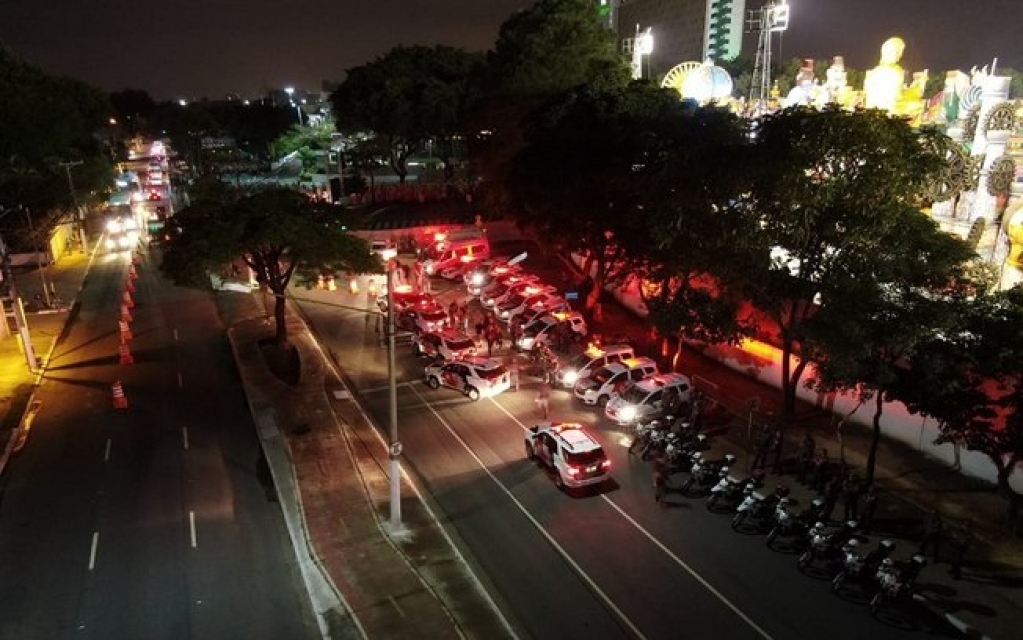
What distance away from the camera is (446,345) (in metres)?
27.4

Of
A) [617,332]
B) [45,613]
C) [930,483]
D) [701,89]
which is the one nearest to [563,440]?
[930,483]

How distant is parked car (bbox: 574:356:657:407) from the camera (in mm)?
23594

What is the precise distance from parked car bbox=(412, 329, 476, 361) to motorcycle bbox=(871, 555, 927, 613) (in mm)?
15982

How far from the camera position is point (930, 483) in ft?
61.4

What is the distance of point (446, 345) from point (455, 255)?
17.5 metres

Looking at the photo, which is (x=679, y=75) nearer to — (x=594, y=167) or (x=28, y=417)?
(x=594, y=167)

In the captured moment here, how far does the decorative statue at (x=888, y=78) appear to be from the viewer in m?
Result: 36.0

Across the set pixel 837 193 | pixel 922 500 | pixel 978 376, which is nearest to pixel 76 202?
pixel 837 193

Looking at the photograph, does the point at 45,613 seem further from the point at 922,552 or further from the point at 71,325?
the point at 71,325

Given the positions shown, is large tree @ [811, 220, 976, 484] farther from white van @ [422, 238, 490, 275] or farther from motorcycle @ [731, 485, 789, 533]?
white van @ [422, 238, 490, 275]

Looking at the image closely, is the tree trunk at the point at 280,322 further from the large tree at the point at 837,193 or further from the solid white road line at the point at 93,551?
the large tree at the point at 837,193

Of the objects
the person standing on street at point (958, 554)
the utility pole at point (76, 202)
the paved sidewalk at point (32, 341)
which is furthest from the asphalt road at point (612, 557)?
the utility pole at point (76, 202)

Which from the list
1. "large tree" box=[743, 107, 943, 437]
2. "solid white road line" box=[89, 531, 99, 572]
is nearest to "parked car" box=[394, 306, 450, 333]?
"solid white road line" box=[89, 531, 99, 572]

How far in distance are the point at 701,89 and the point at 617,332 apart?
2412 cm
